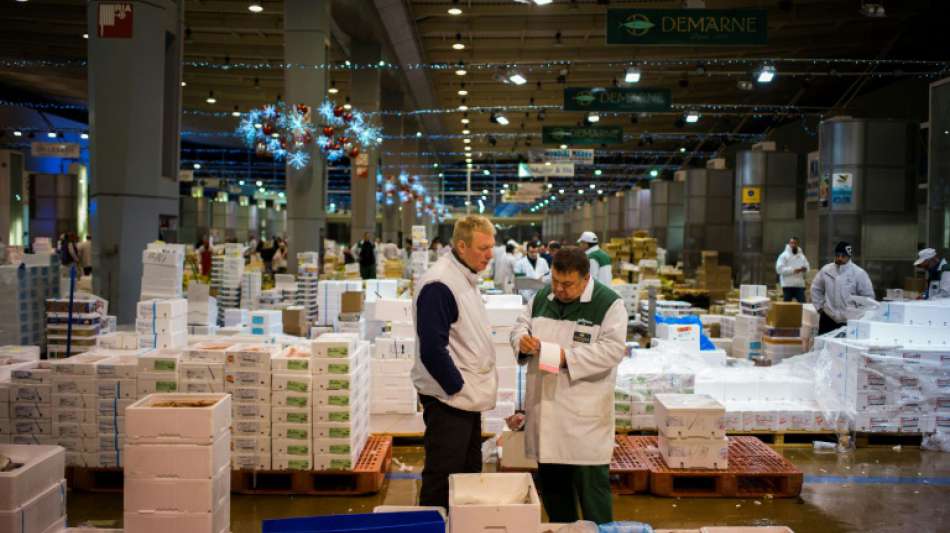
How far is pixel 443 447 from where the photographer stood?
412 cm

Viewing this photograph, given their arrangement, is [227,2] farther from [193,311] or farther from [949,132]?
[949,132]

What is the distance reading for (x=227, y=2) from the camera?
1728 centimetres

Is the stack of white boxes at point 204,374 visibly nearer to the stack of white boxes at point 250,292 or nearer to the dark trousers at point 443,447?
the dark trousers at point 443,447

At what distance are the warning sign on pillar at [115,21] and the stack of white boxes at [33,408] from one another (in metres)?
5.98

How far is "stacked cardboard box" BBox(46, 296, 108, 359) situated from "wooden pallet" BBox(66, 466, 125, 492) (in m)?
3.02

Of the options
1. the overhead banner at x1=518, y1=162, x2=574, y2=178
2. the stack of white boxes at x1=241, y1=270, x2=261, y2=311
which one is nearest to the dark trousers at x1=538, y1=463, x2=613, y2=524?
the stack of white boxes at x1=241, y1=270, x2=261, y2=311

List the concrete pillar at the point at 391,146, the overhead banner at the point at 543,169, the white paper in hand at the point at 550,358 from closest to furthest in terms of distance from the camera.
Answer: the white paper in hand at the point at 550,358, the overhead banner at the point at 543,169, the concrete pillar at the point at 391,146

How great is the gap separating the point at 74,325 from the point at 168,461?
566 cm

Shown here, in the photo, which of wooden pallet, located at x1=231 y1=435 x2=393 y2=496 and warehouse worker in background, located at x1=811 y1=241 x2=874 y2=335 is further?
warehouse worker in background, located at x1=811 y1=241 x2=874 y2=335

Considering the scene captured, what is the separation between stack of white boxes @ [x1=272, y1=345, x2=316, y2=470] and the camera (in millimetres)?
5867

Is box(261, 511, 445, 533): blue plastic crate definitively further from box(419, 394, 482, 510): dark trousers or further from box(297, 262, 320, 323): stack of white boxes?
box(297, 262, 320, 323): stack of white boxes

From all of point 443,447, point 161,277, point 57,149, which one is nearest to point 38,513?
point 443,447

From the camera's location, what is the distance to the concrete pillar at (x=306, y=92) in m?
15.5

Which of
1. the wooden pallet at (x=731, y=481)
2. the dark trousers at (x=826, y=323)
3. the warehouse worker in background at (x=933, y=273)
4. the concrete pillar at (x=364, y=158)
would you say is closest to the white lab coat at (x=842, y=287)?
the dark trousers at (x=826, y=323)
